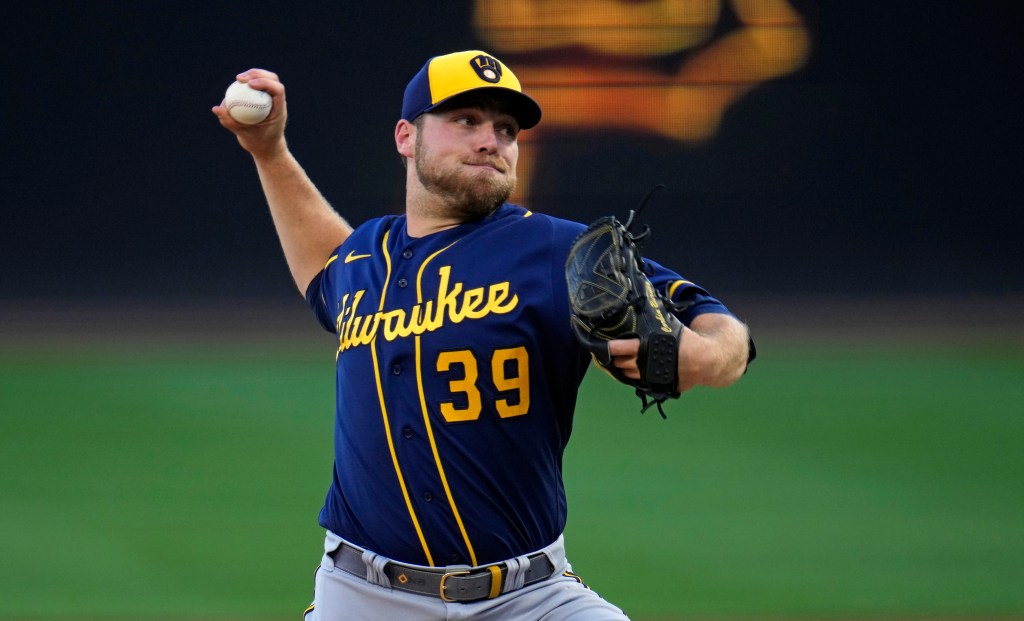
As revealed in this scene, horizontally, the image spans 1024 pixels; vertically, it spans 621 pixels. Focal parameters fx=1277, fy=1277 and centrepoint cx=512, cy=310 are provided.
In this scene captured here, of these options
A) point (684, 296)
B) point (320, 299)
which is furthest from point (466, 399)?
point (320, 299)

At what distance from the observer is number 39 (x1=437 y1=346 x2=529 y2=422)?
2639mm

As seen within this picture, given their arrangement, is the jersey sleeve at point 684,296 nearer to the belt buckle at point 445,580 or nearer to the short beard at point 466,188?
the short beard at point 466,188

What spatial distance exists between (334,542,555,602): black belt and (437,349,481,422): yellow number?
31cm

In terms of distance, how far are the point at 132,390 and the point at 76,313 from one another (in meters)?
2.06

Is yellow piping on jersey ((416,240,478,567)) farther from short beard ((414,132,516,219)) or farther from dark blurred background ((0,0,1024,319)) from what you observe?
dark blurred background ((0,0,1024,319))

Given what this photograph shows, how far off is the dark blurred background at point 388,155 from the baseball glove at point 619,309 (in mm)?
7147

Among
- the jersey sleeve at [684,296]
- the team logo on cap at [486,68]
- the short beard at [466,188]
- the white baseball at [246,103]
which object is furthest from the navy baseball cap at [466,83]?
the jersey sleeve at [684,296]

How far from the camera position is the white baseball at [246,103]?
10.2 ft

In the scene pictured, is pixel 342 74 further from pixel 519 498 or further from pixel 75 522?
pixel 519 498

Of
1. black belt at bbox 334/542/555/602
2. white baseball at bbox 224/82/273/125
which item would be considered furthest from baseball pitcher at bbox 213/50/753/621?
white baseball at bbox 224/82/273/125

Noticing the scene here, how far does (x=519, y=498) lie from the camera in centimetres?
267

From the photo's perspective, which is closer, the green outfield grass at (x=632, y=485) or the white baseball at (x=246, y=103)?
the white baseball at (x=246, y=103)

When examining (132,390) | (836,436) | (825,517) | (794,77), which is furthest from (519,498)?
(794,77)

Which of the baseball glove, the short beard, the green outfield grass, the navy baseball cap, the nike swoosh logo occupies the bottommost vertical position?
the green outfield grass
